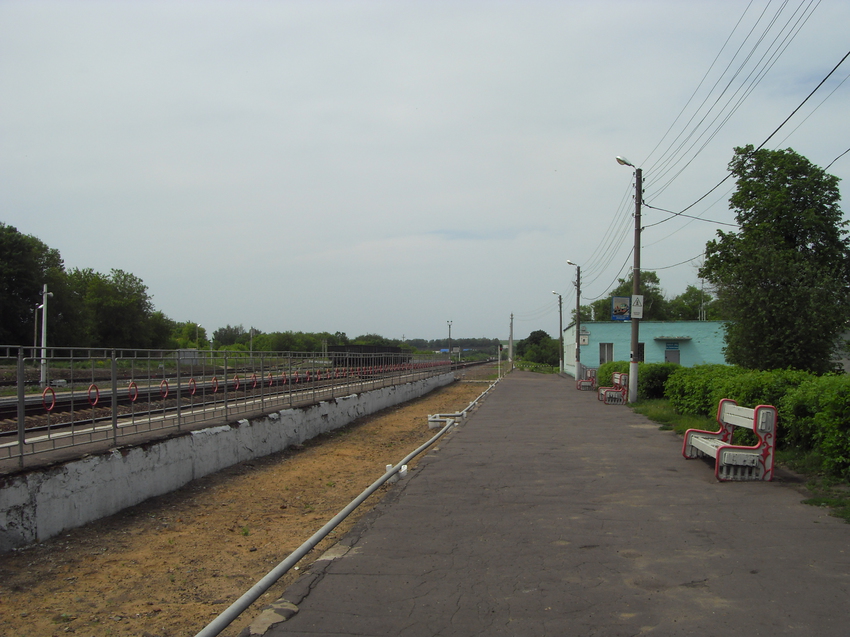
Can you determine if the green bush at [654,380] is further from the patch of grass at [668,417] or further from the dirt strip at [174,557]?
the dirt strip at [174,557]

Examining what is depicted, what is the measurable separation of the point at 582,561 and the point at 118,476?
502 cm

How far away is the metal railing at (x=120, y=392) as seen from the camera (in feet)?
21.3

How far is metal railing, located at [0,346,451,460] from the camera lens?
649 centimetres

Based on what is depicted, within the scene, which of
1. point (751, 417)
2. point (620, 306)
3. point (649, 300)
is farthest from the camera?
point (649, 300)

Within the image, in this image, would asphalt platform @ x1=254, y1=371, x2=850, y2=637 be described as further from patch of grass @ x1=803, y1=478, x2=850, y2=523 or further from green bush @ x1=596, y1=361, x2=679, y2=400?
green bush @ x1=596, y1=361, x2=679, y2=400

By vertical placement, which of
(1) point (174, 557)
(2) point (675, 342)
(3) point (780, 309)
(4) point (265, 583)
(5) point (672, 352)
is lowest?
(1) point (174, 557)

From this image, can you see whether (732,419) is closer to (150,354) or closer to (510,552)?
(510,552)

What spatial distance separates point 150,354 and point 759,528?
7682 mm

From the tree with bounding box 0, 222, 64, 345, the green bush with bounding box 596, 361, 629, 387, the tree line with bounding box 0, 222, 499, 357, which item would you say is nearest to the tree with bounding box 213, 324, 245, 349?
the tree line with bounding box 0, 222, 499, 357

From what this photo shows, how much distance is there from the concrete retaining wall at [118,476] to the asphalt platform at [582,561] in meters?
2.70

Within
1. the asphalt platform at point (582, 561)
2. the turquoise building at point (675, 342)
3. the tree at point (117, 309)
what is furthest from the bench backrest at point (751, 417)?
the tree at point (117, 309)

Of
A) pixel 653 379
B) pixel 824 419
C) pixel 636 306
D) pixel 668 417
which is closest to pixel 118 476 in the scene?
pixel 824 419

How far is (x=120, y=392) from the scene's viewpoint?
8289mm

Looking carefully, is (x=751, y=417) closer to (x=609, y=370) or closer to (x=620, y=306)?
(x=620, y=306)
